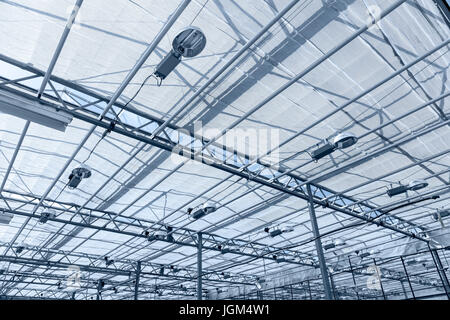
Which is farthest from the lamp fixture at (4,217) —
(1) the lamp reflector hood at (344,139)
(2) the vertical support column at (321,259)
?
(1) the lamp reflector hood at (344,139)

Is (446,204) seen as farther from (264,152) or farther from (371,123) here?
(264,152)

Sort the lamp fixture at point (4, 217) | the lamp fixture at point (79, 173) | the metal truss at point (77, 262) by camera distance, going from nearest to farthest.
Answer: the lamp fixture at point (79, 173)
the lamp fixture at point (4, 217)
the metal truss at point (77, 262)

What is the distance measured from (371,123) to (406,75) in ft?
7.39

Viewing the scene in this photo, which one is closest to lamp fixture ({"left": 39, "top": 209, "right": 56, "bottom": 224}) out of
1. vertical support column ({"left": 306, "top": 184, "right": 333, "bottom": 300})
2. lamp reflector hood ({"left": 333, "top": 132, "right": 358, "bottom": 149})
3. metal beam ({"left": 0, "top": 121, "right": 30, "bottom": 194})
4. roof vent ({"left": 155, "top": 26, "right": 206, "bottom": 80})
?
metal beam ({"left": 0, "top": 121, "right": 30, "bottom": 194})

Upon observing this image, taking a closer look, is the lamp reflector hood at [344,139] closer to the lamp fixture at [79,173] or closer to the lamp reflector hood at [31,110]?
the lamp reflector hood at [31,110]

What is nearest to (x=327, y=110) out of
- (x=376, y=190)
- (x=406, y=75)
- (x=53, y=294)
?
(x=406, y=75)

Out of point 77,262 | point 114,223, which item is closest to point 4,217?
point 114,223

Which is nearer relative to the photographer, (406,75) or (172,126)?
(406,75)

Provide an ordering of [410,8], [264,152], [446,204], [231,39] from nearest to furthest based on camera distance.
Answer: [410,8]
[231,39]
[264,152]
[446,204]

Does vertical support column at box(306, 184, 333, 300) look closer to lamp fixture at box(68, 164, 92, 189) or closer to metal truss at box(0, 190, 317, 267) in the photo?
metal truss at box(0, 190, 317, 267)

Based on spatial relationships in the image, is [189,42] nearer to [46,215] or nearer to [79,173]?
[79,173]

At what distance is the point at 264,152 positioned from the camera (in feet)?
39.4

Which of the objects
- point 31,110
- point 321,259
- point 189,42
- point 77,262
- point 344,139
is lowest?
point 321,259

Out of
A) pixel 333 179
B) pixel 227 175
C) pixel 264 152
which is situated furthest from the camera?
pixel 333 179
